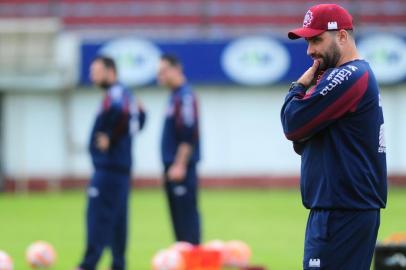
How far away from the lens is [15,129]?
81.9 feet

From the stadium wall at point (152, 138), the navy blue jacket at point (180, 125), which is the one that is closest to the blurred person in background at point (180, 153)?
the navy blue jacket at point (180, 125)

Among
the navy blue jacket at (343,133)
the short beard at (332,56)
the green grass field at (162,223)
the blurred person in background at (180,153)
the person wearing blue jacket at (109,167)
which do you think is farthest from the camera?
the green grass field at (162,223)

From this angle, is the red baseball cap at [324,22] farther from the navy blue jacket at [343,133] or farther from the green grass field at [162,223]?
the green grass field at [162,223]

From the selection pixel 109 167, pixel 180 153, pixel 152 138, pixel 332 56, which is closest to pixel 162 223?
pixel 180 153

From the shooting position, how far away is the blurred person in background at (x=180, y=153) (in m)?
11.4

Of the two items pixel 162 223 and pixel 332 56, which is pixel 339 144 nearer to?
pixel 332 56

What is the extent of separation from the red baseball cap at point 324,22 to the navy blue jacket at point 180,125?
5.65 m

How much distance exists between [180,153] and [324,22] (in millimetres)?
5749

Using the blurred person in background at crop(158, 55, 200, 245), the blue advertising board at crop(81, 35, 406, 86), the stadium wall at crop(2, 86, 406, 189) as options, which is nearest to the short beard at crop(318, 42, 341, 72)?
the blurred person in background at crop(158, 55, 200, 245)

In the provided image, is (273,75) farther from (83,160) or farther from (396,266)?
(396,266)

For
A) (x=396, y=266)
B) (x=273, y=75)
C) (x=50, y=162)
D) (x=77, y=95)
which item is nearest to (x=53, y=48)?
(x=77, y=95)

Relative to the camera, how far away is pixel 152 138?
2483 cm

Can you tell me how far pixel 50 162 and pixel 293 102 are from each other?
1973 centimetres

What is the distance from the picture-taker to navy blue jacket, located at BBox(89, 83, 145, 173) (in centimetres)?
1087
